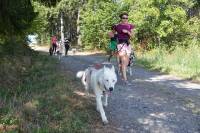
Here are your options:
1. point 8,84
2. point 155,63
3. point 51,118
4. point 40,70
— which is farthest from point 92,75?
point 155,63

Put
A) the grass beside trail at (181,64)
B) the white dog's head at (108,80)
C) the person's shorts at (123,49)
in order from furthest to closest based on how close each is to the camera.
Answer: the grass beside trail at (181,64)
the person's shorts at (123,49)
the white dog's head at (108,80)

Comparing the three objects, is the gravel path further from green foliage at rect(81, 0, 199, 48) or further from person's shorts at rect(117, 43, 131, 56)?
green foliage at rect(81, 0, 199, 48)

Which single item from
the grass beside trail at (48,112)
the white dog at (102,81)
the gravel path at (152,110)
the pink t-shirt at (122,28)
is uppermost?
the pink t-shirt at (122,28)

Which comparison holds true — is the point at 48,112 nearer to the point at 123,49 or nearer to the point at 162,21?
the point at 123,49

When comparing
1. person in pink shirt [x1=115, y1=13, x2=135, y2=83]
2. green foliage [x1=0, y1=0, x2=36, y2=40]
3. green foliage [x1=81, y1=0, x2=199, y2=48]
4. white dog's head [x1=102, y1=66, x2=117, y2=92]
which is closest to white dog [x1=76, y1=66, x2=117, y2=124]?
white dog's head [x1=102, y1=66, x2=117, y2=92]

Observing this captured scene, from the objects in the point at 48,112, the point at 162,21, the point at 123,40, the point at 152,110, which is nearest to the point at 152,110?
the point at 152,110

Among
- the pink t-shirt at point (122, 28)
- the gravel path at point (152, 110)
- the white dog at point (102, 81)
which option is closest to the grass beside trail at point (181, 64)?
the gravel path at point (152, 110)

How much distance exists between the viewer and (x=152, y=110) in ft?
32.8

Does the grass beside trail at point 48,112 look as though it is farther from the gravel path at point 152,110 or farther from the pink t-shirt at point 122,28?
the pink t-shirt at point 122,28

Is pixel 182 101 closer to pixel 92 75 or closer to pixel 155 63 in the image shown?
pixel 92 75

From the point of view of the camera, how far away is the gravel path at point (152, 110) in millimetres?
8508

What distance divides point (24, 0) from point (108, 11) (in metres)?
25.4

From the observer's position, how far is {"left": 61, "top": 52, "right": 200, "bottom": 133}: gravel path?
8.51 meters

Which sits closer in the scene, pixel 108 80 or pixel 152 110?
pixel 108 80
